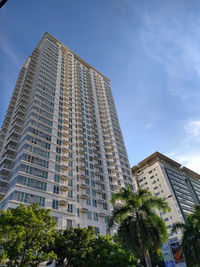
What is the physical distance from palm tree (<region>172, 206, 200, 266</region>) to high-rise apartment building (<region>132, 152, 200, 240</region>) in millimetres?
63524

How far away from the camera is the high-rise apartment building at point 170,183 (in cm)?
9250

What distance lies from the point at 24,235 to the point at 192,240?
71.7ft

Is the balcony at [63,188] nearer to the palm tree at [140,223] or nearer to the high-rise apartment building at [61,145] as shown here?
the high-rise apartment building at [61,145]

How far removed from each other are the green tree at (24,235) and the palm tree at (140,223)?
25.7 ft

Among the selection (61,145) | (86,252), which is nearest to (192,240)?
(86,252)

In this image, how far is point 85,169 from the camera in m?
55.4

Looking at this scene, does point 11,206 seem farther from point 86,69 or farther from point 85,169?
point 86,69

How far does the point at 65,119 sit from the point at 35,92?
35.9 feet

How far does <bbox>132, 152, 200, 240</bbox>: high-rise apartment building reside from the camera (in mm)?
92500

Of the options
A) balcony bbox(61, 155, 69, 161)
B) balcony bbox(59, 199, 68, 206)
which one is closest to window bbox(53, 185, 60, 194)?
balcony bbox(59, 199, 68, 206)

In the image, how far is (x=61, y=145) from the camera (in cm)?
5278

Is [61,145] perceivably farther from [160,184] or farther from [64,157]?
[160,184]

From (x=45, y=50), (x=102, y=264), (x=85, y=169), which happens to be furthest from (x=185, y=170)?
(x=102, y=264)

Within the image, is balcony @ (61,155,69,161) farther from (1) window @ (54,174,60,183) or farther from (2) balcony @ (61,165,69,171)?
(1) window @ (54,174,60,183)
